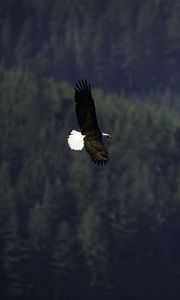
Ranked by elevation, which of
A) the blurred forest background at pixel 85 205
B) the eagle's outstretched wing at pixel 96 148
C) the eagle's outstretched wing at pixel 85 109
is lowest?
the eagle's outstretched wing at pixel 96 148

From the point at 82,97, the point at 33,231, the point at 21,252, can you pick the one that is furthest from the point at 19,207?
the point at 82,97

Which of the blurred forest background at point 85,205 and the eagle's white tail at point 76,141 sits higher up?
the blurred forest background at point 85,205

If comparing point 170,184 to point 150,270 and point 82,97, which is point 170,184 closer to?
point 150,270

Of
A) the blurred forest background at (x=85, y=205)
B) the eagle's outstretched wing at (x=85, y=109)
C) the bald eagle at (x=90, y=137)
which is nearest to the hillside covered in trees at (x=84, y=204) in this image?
the blurred forest background at (x=85, y=205)

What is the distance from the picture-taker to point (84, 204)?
323 ft

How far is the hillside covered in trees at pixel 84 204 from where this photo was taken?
9112 centimetres

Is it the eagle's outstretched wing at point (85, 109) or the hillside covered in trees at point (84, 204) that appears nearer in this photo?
the eagle's outstretched wing at point (85, 109)

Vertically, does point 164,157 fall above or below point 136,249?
above

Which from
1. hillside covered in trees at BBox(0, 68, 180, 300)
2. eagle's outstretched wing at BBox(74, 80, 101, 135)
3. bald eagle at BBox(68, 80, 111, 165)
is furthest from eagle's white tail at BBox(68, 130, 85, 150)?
hillside covered in trees at BBox(0, 68, 180, 300)

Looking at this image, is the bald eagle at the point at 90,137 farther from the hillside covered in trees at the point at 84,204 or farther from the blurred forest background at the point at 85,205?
the blurred forest background at the point at 85,205

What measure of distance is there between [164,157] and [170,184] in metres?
5.55

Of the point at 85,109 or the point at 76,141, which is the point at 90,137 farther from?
the point at 85,109

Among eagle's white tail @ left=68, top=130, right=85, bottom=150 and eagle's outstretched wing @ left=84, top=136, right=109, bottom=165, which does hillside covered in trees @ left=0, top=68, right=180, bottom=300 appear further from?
eagle's outstretched wing @ left=84, top=136, right=109, bottom=165

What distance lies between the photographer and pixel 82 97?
18.0 metres
